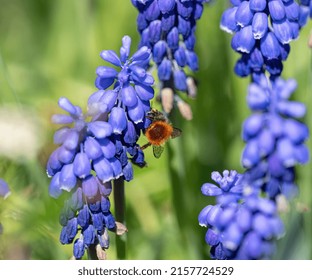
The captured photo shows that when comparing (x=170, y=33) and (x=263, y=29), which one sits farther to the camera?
(x=170, y=33)

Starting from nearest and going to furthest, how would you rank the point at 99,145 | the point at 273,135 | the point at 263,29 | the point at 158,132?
the point at 273,135, the point at 99,145, the point at 158,132, the point at 263,29

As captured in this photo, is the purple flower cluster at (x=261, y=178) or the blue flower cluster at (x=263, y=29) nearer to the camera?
the purple flower cluster at (x=261, y=178)

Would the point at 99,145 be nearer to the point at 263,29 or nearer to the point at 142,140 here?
the point at 263,29

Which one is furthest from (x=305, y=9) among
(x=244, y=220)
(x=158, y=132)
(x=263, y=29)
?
(x=244, y=220)

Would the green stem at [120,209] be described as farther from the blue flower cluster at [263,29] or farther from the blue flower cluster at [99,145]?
the blue flower cluster at [263,29]

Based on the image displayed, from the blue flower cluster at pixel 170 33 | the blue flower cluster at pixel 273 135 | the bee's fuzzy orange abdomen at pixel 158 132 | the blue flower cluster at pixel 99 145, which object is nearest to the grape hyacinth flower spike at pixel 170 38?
the blue flower cluster at pixel 170 33

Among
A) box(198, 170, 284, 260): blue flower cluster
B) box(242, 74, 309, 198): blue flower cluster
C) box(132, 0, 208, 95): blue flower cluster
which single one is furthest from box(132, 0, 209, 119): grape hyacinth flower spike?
box(242, 74, 309, 198): blue flower cluster

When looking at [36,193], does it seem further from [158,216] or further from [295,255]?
[295,255]

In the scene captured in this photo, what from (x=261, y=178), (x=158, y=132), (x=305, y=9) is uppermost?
(x=305, y=9)
